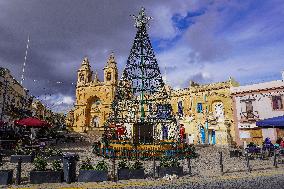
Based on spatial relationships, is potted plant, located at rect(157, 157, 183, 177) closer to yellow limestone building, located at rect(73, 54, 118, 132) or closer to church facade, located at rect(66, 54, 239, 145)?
church facade, located at rect(66, 54, 239, 145)

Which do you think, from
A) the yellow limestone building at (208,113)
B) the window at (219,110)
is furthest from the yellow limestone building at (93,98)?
the window at (219,110)

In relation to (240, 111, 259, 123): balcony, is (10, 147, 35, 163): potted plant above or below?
below

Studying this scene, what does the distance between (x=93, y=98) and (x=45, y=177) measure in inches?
1894

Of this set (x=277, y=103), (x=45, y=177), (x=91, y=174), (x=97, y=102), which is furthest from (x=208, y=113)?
(x=45, y=177)

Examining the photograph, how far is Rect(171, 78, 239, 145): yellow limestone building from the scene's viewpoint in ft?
111

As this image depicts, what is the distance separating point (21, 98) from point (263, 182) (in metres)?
41.5

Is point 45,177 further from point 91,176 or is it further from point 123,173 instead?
point 123,173

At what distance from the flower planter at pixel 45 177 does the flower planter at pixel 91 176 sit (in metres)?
0.71

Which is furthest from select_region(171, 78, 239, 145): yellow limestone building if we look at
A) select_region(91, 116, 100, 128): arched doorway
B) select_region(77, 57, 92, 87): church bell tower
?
select_region(77, 57, 92, 87): church bell tower

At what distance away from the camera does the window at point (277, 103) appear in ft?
96.8

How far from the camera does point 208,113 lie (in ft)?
116

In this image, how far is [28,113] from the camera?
133 ft

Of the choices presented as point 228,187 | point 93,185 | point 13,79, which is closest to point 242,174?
point 228,187

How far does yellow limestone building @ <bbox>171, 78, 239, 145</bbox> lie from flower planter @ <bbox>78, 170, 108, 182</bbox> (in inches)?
1063
